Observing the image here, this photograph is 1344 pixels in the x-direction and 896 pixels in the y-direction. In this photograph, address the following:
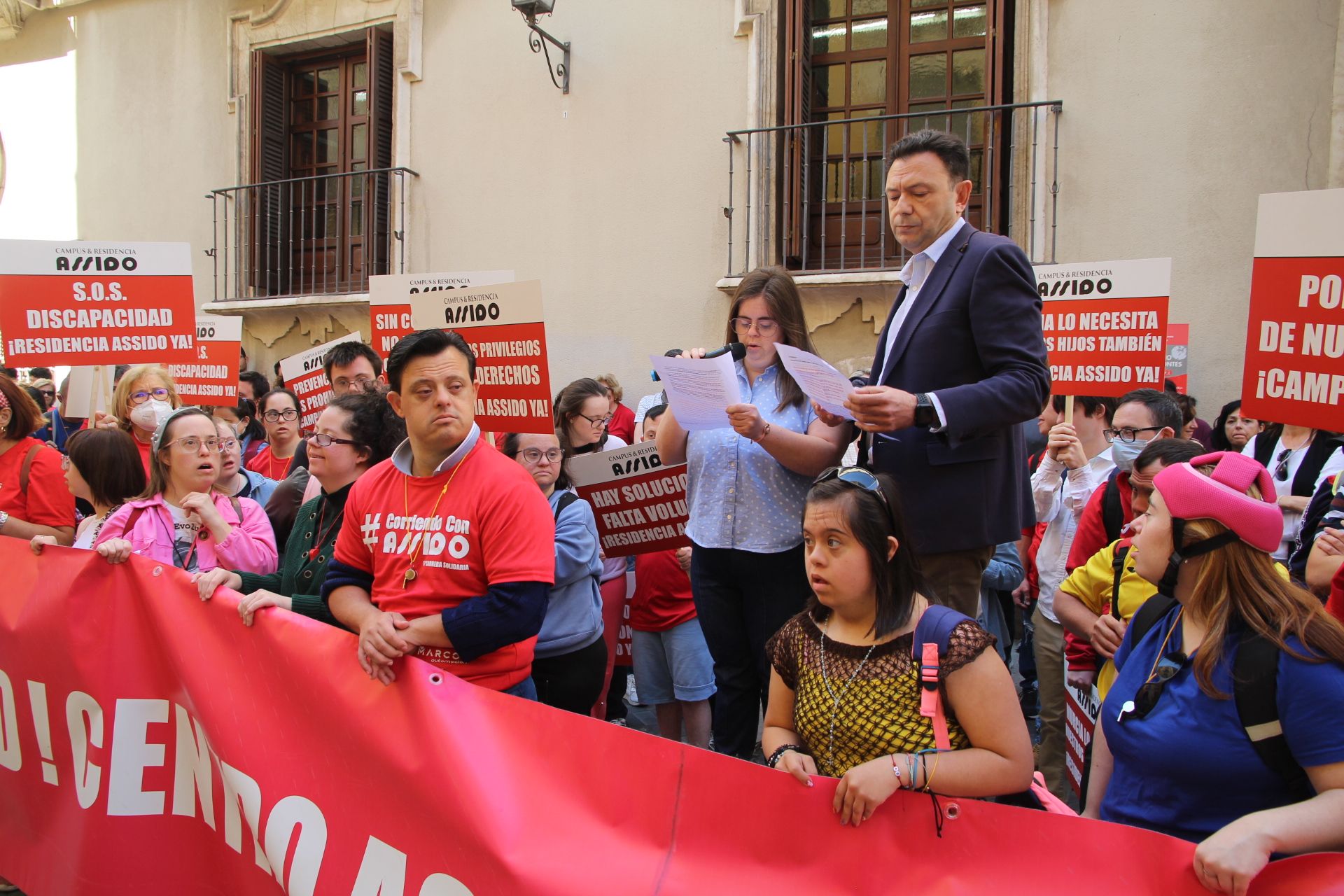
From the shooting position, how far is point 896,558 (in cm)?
235

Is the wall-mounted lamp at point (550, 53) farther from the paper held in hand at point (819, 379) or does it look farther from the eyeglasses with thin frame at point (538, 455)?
the paper held in hand at point (819, 379)

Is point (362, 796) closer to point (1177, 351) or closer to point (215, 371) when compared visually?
point (215, 371)

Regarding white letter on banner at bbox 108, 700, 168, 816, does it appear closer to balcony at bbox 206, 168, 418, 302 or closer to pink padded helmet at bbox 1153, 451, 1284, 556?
pink padded helmet at bbox 1153, 451, 1284, 556

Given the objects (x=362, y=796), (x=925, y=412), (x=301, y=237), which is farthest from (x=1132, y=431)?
(x=301, y=237)

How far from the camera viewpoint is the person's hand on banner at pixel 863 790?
1959 mm

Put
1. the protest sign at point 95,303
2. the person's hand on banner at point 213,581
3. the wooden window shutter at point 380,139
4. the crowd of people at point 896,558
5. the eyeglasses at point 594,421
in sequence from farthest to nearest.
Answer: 1. the wooden window shutter at point 380,139
2. the protest sign at point 95,303
3. the eyeglasses at point 594,421
4. the person's hand on banner at point 213,581
5. the crowd of people at point 896,558

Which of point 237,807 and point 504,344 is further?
point 504,344

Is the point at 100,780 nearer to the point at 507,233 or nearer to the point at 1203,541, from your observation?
the point at 1203,541

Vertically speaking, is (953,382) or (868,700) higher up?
(953,382)

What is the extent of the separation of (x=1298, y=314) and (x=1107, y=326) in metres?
1.76

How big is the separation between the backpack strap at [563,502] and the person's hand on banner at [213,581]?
1.15m

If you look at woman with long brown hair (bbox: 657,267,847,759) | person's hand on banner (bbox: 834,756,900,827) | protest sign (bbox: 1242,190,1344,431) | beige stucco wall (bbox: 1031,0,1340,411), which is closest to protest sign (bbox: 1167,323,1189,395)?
beige stucco wall (bbox: 1031,0,1340,411)

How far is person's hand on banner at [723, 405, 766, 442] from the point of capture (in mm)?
3059

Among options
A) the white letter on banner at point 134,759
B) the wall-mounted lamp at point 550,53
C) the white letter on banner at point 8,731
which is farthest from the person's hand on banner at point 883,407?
the wall-mounted lamp at point 550,53
